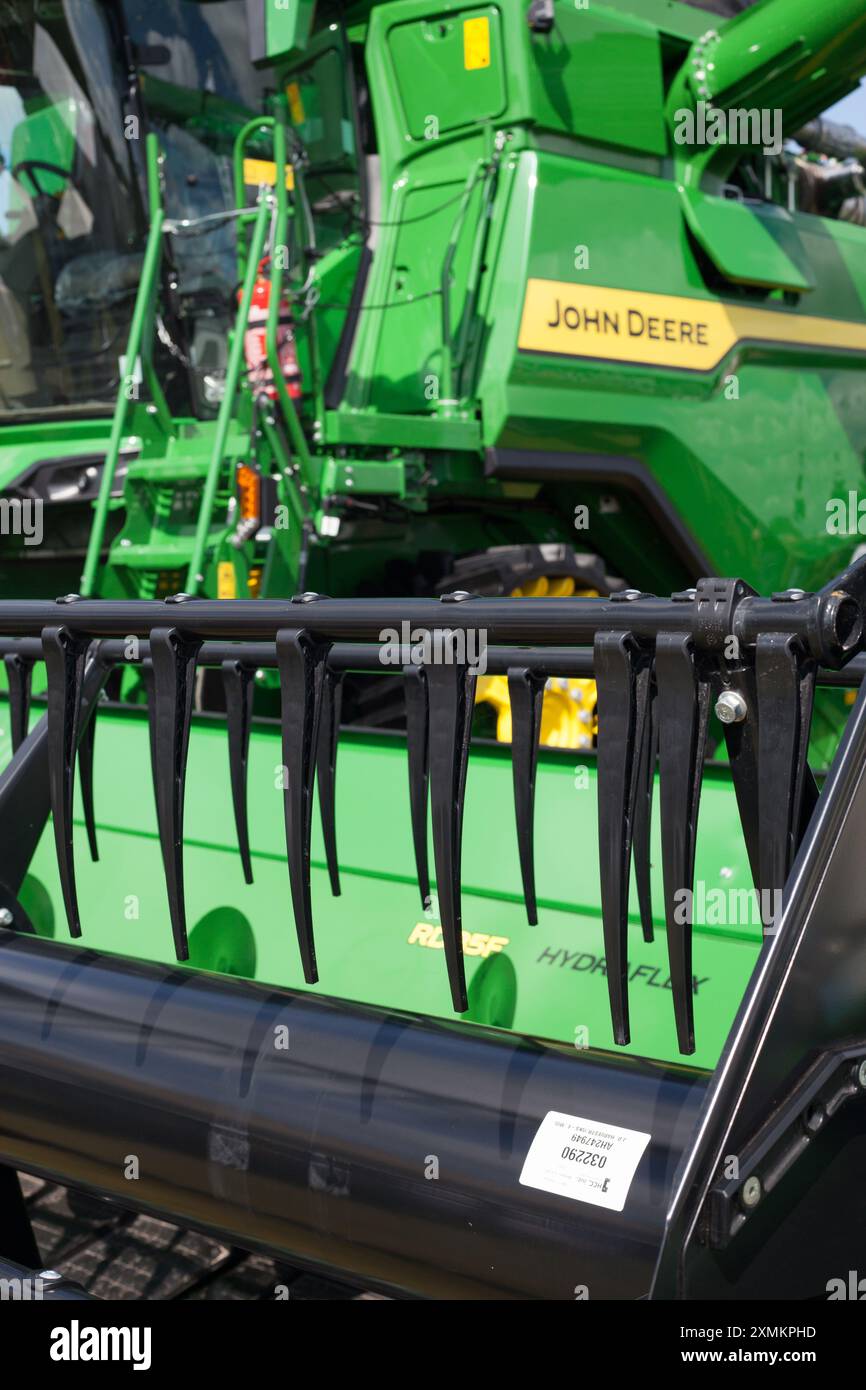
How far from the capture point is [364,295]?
15.3ft

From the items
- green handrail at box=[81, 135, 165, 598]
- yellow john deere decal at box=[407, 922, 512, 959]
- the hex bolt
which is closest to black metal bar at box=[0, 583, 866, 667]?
the hex bolt

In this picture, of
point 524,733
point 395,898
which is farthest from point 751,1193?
point 395,898

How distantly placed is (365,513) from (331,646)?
260 centimetres

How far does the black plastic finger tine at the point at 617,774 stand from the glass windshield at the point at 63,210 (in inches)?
151

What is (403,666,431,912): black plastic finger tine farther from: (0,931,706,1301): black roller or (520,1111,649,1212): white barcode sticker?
(520,1111,649,1212): white barcode sticker

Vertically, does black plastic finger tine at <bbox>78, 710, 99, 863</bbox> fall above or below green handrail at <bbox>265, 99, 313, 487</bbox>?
below

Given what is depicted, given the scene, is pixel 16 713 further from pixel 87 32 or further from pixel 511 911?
pixel 87 32

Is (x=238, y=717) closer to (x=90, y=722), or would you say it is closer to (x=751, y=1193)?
(x=90, y=722)

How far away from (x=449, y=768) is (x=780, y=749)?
0.41 m

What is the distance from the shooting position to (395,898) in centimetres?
288

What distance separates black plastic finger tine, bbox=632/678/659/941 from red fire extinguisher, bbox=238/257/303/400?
263cm

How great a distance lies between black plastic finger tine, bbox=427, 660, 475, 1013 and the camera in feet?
5.47

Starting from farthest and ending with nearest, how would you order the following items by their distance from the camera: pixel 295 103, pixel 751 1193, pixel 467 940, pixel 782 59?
pixel 295 103 → pixel 782 59 → pixel 467 940 → pixel 751 1193

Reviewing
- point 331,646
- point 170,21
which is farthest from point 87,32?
point 331,646
